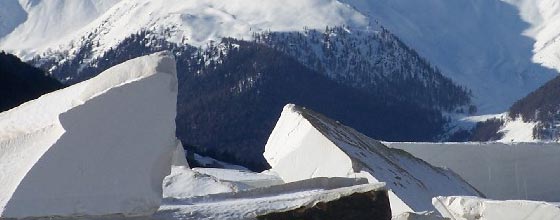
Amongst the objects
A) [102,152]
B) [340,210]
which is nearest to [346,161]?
[340,210]

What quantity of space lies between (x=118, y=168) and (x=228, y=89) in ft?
602

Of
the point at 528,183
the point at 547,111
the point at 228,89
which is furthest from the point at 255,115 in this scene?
the point at 528,183

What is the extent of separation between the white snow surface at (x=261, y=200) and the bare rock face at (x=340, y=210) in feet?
0.07

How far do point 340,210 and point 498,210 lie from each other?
195 centimetres

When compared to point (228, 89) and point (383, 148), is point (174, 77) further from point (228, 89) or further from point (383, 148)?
point (228, 89)

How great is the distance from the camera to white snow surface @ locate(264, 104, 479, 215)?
6.51m

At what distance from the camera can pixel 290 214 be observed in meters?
4.36

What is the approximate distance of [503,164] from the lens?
976 cm

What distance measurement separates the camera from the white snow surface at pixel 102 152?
3.81 m

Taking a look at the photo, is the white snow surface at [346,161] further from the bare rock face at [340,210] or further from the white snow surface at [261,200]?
the bare rock face at [340,210]

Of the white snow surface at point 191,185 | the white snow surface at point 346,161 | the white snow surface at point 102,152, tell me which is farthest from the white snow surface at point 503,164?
the white snow surface at point 102,152

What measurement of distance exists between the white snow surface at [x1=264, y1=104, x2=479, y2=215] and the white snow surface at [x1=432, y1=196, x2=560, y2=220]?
24cm

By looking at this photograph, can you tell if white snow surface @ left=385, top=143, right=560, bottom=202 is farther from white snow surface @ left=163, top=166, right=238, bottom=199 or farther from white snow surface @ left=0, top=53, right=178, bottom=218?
white snow surface @ left=0, top=53, right=178, bottom=218

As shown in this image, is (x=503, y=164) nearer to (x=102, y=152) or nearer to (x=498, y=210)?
(x=498, y=210)
